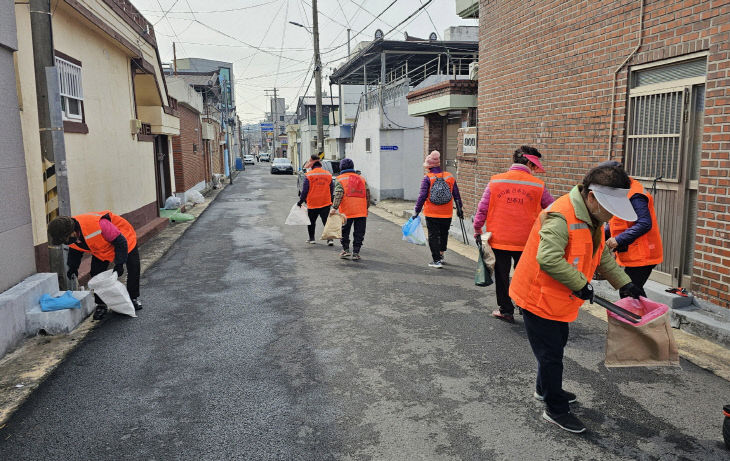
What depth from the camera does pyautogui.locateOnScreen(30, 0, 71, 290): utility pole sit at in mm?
5961

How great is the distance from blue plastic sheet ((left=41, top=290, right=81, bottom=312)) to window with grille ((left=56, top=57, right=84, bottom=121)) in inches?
155

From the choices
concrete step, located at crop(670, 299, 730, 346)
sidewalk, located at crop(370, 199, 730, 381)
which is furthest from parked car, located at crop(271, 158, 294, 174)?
concrete step, located at crop(670, 299, 730, 346)

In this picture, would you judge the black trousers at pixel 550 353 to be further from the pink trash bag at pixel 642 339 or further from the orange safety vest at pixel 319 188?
the orange safety vest at pixel 319 188

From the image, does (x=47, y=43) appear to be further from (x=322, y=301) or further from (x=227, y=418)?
(x=227, y=418)

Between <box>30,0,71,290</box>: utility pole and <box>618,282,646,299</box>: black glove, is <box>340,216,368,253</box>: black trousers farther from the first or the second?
<box>618,282,646,299</box>: black glove

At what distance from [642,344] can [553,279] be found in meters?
0.77

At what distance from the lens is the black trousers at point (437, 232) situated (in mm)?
8516

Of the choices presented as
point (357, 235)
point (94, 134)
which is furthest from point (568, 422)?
point (94, 134)

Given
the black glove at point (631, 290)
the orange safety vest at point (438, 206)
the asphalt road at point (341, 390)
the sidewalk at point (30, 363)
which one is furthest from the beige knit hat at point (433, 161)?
the black glove at point (631, 290)

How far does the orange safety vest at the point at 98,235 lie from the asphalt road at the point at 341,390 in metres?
0.80

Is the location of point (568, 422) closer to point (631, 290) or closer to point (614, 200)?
point (631, 290)

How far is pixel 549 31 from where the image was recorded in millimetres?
8781

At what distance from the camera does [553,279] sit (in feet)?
11.6

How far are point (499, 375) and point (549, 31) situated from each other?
6.31 m
